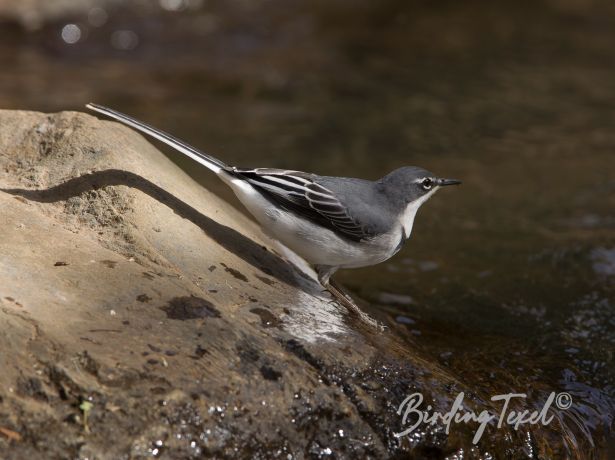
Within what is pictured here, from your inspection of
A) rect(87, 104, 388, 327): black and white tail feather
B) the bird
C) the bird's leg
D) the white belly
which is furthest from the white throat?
the bird's leg

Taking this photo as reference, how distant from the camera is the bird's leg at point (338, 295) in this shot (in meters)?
5.98

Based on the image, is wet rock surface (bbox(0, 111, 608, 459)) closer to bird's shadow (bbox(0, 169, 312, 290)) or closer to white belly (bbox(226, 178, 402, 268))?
bird's shadow (bbox(0, 169, 312, 290))

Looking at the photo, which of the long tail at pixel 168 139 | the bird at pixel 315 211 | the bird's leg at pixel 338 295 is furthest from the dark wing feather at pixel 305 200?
the bird's leg at pixel 338 295

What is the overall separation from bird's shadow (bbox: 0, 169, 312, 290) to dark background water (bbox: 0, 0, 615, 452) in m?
1.19

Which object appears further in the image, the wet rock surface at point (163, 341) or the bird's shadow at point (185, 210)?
the bird's shadow at point (185, 210)

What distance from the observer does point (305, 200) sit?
6.02m

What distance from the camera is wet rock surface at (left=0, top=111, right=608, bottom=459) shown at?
423cm

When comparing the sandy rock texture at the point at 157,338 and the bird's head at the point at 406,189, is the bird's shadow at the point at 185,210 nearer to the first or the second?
the sandy rock texture at the point at 157,338

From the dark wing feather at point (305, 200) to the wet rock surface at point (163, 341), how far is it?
0.43 meters

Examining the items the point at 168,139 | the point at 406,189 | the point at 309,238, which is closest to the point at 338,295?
the point at 309,238

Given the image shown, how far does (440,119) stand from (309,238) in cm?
700

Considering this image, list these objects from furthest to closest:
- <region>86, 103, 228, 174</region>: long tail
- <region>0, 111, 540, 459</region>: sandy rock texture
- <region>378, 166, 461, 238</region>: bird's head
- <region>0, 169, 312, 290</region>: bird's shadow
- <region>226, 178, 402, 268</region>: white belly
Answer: <region>378, 166, 461, 238</region>: bird's head < <region>226, 178, 402, 268</region>: white belly < <region>86, 103, 228, 174</region>: long tail < <region>0, 169, 312, 290</region>: bird's shadow < <region>0, 111, 540, 459</region>: sandy rock texture

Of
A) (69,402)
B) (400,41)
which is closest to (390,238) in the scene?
(69,402)

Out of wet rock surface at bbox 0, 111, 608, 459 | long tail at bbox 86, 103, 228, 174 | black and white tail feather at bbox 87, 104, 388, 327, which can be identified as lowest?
wet rock surface at bbox 0, 111, 608, 459
